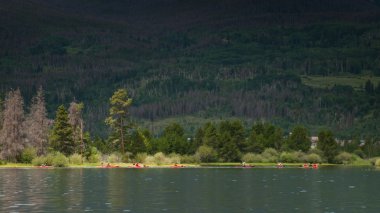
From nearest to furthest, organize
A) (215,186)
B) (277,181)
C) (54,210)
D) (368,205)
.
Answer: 1. (54,210)
2. (368,205)
3. (215,186)
4. (277,181)

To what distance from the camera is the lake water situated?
93.1m

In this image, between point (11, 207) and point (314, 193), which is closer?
point (11, 207)

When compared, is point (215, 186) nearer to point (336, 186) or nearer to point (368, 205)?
point (336, 186)

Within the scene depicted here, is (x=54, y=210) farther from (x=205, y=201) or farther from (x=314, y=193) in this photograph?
(x=314, y=193)

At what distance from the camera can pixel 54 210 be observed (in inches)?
3506

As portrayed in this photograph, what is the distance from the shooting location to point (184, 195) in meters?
111

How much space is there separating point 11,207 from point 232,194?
33.1m

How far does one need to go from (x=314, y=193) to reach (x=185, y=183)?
88.1ft

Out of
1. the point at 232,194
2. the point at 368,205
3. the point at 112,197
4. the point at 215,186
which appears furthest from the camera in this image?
the point at 215,186

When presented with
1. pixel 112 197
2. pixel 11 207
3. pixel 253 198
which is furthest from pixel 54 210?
pixel 253 198

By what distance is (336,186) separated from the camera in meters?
134

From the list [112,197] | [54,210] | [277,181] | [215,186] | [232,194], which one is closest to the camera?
[54,210]

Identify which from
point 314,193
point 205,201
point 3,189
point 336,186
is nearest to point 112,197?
point 205,201

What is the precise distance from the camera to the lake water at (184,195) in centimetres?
9312
